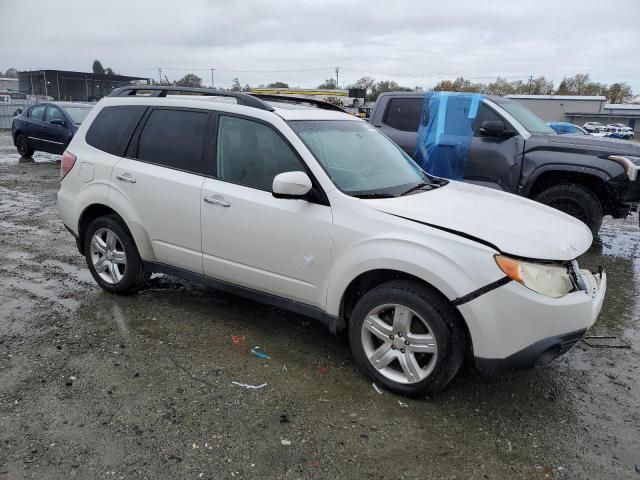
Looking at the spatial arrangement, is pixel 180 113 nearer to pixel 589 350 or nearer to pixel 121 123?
pixel 121 123

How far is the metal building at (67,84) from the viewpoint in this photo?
5066cm

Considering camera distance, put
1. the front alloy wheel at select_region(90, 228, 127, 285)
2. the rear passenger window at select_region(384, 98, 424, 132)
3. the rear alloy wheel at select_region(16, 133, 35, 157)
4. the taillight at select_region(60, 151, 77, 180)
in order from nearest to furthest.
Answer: the front alloy wheel at select_region(90, 228, 127, 285) < the taillight at select_region(60, 151, 77, 180) < the rear passenger window at select_region(384, 98, 424, 132) < the rear alloy wheel at select_region(16, 133, 35, 157)

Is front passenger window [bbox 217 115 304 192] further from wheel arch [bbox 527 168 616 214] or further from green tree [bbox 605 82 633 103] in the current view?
green tree [bbox 605 82 633 103]

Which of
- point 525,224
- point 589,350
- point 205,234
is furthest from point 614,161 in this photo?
point 205,234

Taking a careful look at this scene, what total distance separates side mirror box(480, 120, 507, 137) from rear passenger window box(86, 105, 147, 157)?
4422 millimetres

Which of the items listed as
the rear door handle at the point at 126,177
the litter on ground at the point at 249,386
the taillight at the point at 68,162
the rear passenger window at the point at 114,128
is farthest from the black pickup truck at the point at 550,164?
the litter on ground at the point at 249,386

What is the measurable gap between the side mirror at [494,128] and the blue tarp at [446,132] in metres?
0.29

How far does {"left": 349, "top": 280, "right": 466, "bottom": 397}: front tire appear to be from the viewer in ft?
9.91

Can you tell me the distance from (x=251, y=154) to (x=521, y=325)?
2232 mm

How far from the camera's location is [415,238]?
306 cm

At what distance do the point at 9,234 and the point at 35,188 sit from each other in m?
4.10

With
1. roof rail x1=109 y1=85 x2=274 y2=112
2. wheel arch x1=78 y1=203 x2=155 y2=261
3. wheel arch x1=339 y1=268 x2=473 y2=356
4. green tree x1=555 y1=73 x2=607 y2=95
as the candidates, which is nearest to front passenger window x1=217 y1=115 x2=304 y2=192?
roof rail x1=109 y1=85 x2=274 y2=112

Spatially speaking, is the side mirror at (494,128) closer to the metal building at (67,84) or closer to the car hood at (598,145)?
the car hood at (598,145)

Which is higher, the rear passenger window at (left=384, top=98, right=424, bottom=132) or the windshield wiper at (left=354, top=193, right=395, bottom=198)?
the rear passenger window at (left=384, top=98, right=424, bottom=132)
